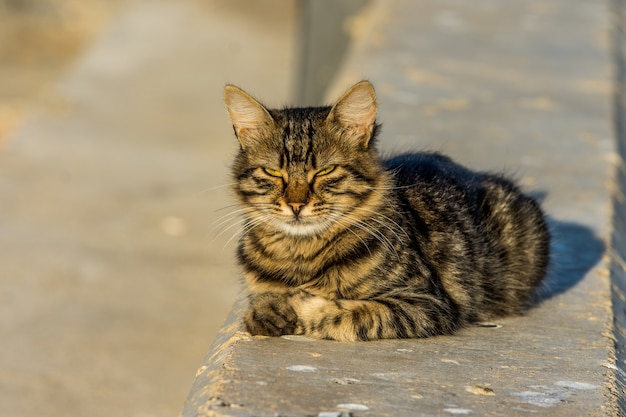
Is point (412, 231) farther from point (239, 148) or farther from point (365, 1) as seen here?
point (365, 1)

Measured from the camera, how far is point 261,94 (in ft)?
33.2

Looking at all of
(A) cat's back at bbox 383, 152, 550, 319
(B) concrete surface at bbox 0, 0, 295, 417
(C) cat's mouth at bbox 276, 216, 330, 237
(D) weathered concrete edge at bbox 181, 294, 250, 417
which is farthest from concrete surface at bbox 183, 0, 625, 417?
(B) concrete surface at bbox 0, 0, 295, 417

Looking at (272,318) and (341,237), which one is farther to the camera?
(341,237)

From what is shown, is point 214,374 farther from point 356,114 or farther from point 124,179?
point 124,179

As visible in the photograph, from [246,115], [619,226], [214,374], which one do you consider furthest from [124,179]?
[214,374]

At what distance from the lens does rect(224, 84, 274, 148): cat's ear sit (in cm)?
355

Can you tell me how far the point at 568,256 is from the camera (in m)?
4.47

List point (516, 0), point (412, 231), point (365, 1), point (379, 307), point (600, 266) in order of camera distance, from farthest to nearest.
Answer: point (365, 1) → point (516, 0) → point (600, 266) → point (412, 231) → point (379, 307)

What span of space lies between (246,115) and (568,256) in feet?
5.69

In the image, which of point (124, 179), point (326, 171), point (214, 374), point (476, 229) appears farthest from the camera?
point (124, 179)

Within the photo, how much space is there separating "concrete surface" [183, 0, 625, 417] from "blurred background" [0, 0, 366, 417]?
2.96 feet

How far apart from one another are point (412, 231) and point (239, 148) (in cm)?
71

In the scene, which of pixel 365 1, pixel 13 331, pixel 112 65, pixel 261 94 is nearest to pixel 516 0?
pixel 365 1

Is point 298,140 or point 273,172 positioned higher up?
point 298,140
